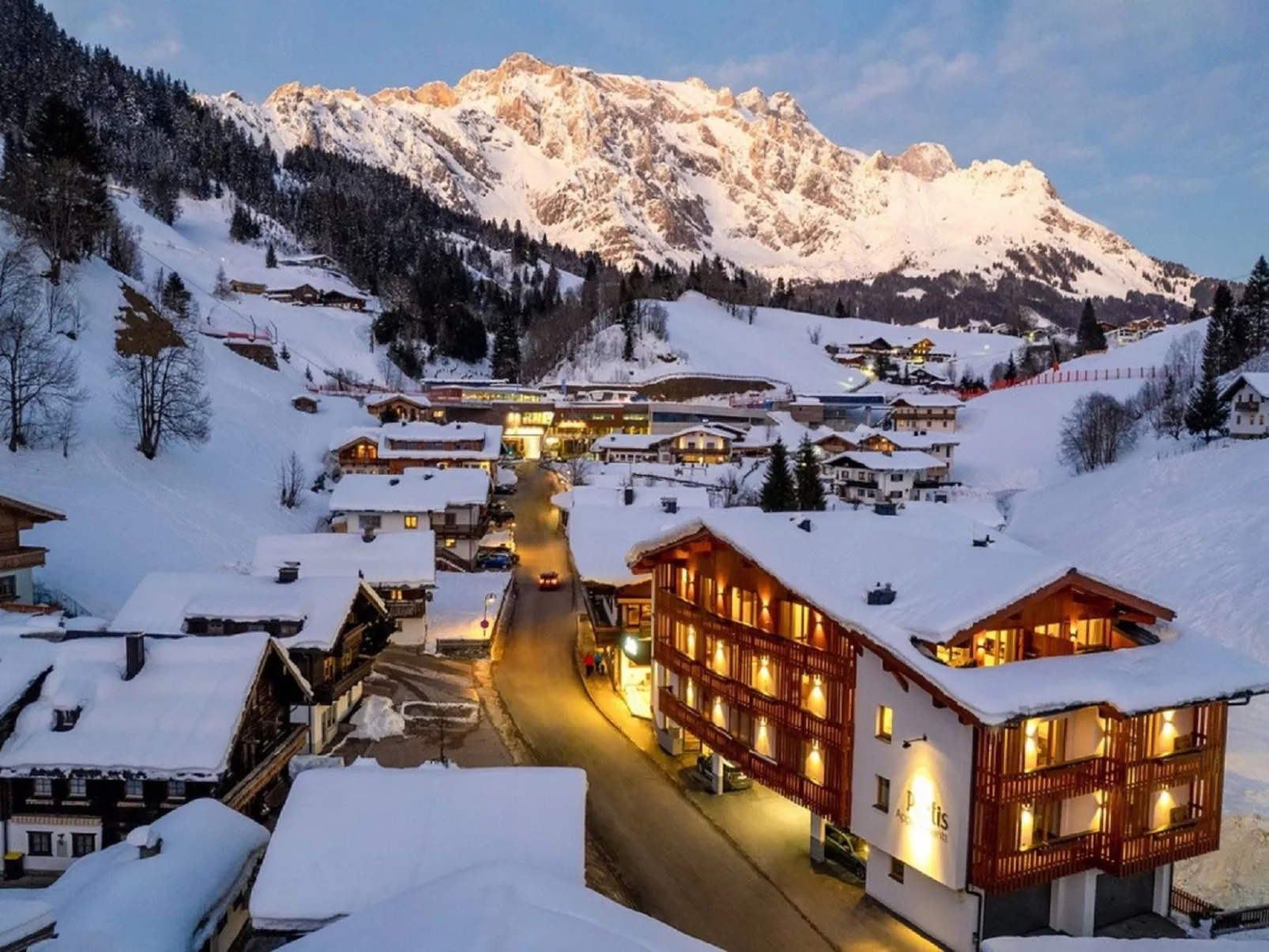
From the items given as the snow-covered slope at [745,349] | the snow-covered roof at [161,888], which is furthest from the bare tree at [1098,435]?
the snow-covered roof at [161,888]

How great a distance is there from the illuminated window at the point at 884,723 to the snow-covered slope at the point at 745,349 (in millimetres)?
105300

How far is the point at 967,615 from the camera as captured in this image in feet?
53.7

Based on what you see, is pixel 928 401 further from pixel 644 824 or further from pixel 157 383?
pixel 644 824

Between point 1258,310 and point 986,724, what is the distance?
9363 cm

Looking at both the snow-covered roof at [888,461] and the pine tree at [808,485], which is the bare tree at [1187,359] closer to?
the snow-covered roof at [888,461]

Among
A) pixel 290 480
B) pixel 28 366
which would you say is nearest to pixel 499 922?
pixel 28 366

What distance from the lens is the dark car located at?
65.1 feet

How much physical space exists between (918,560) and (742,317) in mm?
140217

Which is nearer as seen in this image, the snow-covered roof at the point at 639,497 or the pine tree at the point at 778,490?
the snow-covered roof at the point at 639,497

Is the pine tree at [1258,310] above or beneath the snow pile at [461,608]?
above

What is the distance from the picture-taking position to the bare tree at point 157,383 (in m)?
46.9

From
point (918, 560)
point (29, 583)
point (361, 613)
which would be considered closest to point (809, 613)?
point (918, 560)

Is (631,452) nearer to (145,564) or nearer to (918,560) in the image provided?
(145,564)

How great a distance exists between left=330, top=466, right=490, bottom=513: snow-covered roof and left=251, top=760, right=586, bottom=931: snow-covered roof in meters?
32.9
